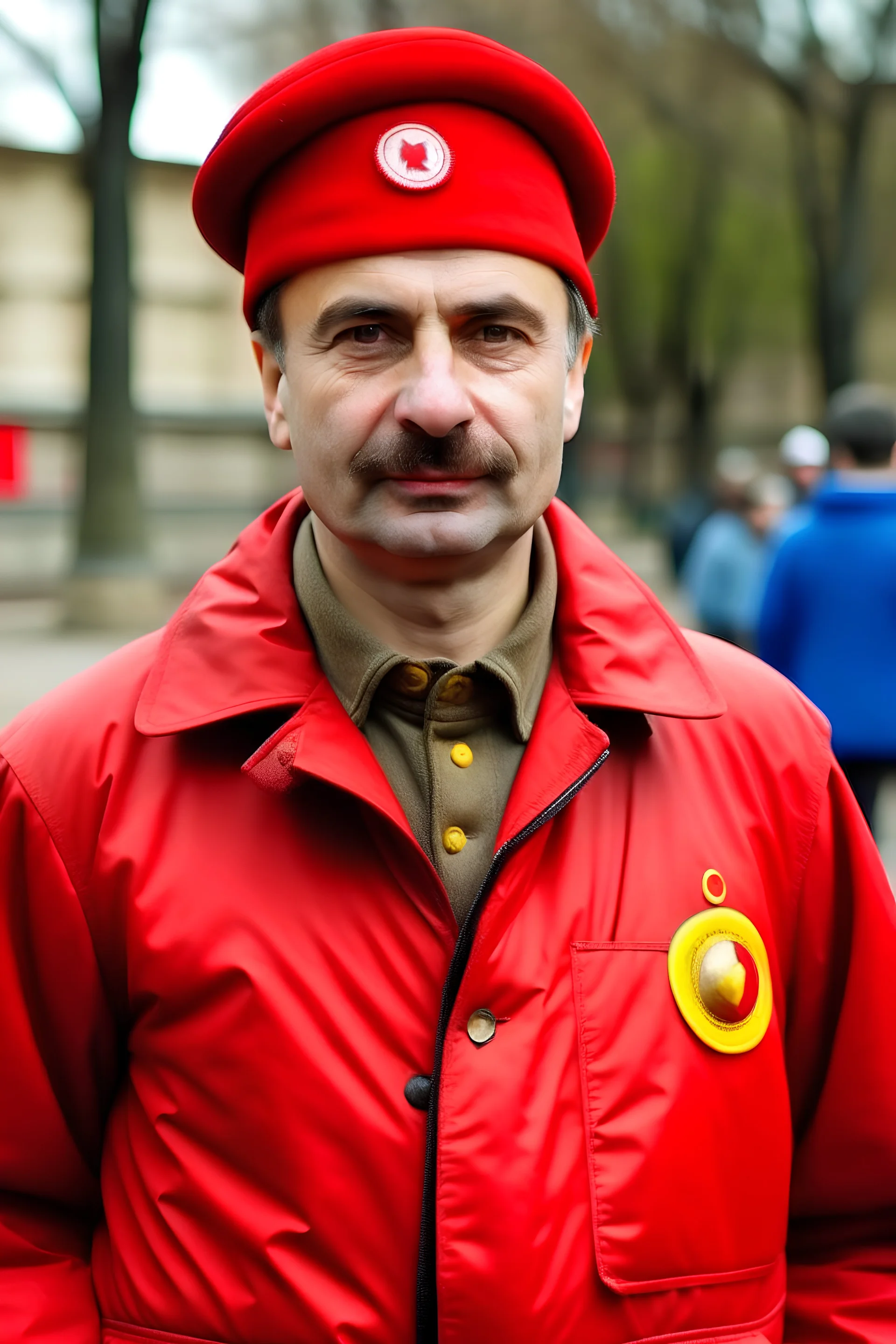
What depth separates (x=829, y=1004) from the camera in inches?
80.6

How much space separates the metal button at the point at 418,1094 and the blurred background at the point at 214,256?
223 inches

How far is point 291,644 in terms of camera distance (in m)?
2.00

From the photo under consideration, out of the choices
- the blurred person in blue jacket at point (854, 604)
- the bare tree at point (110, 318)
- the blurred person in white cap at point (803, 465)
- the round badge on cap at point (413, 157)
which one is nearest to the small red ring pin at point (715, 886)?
the round badge on cap at point (413, 157)

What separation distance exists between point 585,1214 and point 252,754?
0.65 meters

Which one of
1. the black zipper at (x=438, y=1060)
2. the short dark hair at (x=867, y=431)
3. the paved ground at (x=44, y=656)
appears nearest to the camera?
the black zipper at (x=438, y=1060)

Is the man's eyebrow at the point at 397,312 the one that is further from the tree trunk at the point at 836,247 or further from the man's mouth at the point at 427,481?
the tree trunk at the point at 836,247

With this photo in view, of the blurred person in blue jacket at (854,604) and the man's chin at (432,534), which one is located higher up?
the man's chin at (432,534)

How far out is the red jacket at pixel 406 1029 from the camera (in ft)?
5.77

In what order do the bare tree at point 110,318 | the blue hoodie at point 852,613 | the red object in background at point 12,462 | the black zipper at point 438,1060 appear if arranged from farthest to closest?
the red object in background at point 12,462 < the bare tree at point 110,318 < the blue hoodie at point 852,613 < the black zipper at point 438,1060

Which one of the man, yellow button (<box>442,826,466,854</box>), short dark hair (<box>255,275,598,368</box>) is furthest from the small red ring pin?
short dark hair (<box>255,275,598,368</box>)

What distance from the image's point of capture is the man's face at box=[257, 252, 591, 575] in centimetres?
191

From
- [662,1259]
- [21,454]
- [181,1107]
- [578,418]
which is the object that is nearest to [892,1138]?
[662,1259]

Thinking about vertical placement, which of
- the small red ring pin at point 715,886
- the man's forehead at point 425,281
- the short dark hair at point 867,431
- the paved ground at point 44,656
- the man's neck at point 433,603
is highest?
the man's forehead at point 425,281

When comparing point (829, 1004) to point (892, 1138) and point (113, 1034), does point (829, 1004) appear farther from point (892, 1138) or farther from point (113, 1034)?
point (113, 1034)
